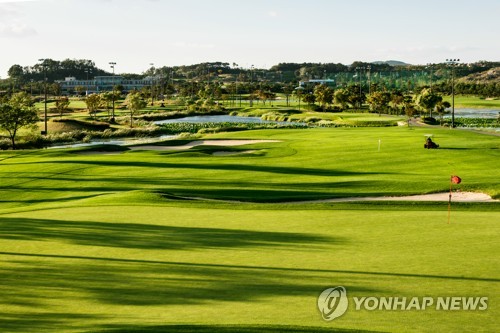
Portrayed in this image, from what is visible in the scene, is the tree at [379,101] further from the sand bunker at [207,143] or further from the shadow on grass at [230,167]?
the shadow on grass at [230,167]

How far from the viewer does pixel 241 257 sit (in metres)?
14.5

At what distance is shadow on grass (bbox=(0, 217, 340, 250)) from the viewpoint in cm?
1622

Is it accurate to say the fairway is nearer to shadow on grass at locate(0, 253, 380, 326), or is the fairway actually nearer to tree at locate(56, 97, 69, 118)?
shadow on grass at locate(0, 253, 380, 326)

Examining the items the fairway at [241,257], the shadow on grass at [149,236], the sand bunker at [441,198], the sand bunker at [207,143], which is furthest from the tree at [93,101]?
the shadow on grass at [149,236]

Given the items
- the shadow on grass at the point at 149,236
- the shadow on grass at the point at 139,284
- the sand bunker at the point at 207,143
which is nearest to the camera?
the shadow on grass at the point at 139,284

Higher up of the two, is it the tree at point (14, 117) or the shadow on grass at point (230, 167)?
the tree at point (14, 117)

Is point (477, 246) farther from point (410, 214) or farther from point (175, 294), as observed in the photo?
point (175, 294)

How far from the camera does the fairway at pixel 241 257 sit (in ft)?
34.1

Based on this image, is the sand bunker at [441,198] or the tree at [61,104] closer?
the sand bunker at [441,198]

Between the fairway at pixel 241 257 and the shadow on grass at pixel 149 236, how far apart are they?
0.05 metres

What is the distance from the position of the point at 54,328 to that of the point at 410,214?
1376 centimetres

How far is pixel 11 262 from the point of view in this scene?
14.8 m

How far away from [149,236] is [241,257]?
3.94m

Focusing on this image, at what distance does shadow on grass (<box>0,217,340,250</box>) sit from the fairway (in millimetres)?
52
